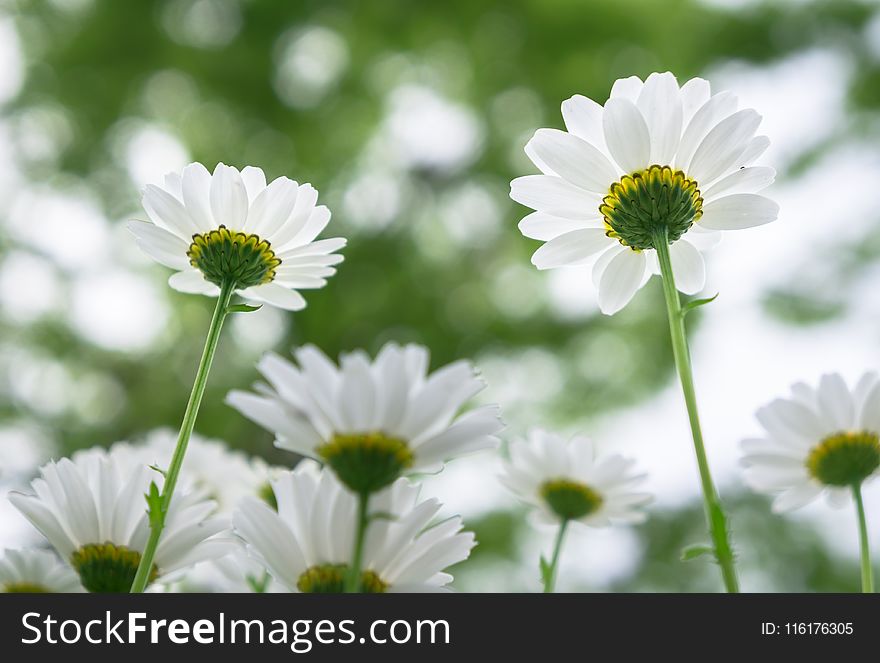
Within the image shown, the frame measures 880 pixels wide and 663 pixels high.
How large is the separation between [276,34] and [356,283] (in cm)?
83

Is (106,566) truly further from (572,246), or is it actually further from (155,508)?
(572,246)

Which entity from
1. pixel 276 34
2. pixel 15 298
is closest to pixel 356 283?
pixel 276 34

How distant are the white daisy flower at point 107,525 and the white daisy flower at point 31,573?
0.03 meters

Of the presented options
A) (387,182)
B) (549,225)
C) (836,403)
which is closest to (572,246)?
(549,225)

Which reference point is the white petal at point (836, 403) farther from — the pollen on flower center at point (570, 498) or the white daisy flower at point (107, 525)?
the white daisy flower at point (107, 525)

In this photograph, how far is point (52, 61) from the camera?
7.59ft

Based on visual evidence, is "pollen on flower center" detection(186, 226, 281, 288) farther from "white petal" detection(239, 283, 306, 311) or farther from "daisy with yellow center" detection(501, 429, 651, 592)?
"daisy with yellow center" detection(501, 429, 651, 592)

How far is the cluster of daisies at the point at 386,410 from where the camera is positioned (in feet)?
0.61

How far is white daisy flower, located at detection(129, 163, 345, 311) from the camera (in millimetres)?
261

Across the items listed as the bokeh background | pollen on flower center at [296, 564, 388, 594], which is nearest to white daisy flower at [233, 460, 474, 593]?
pollen on flower center at [296, 564, 388, 594]

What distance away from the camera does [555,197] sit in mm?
271

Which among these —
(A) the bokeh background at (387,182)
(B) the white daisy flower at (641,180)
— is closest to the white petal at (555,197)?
(B) the white daisy flower at (641,180)

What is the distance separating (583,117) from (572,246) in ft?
0.15
